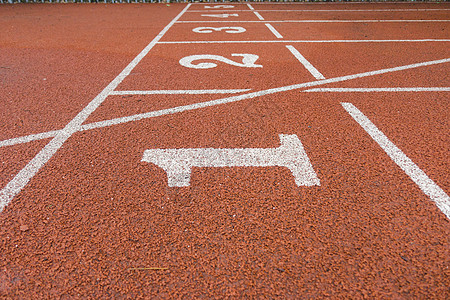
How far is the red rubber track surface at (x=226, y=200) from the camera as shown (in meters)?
1.87

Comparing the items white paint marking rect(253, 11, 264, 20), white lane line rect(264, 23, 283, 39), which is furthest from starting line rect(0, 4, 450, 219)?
white paint marking rect(253, 11, 264, 20)

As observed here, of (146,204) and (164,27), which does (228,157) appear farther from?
(164,27)

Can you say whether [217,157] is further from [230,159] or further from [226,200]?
[226,200]

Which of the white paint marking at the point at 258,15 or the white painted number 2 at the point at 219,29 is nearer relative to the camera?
the white painted number 2 at the point at 219,29

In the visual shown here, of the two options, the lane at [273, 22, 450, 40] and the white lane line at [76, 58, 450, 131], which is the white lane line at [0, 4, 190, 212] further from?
the lane at [273, 22, 450, 40]

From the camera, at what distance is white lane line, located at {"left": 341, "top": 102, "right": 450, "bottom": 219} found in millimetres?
2410

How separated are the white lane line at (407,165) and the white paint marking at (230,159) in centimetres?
80

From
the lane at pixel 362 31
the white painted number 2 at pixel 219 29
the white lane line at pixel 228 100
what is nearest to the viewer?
the white lane line at pixel 228 100

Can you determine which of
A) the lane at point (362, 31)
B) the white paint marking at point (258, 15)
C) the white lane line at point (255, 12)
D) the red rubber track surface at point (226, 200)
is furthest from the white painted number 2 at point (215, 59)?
the white lane line at point (255, 12)

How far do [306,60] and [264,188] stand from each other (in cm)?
386

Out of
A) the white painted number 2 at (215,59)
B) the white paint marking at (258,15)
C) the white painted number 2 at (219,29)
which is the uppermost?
the white paint marking at (258,15)

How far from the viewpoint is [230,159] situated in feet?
9.48

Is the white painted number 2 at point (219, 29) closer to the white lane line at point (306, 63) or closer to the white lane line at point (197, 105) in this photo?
the white lane line at point (306, 63)

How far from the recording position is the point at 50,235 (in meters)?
2.15
